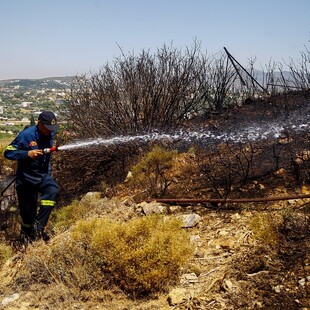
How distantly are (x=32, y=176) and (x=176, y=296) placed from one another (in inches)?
114

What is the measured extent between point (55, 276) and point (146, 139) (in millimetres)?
6636

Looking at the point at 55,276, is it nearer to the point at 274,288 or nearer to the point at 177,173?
the point at 274,288

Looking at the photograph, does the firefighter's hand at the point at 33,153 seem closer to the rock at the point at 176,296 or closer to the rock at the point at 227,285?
the rock at the point at 176,296

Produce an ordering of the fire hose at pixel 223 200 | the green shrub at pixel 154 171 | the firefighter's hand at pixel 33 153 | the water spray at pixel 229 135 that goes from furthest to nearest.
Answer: the water spray at pixel 229 135
the green shrub at pixel 154 171
the firefighter's hand at pixel 33 153
the fire hose at pixel 223 200

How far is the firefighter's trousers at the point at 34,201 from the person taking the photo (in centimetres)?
530

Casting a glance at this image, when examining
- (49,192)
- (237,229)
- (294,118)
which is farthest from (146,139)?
(237,229)

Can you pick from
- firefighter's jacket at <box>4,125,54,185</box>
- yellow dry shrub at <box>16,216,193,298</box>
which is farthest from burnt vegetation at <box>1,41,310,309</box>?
firefighter's jacket at <box>4,125,54,185</box>

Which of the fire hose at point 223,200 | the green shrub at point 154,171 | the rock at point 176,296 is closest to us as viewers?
the rock at point 176,296

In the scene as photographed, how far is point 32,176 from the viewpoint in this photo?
5.34m

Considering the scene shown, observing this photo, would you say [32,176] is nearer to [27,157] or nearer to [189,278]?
[27,157]

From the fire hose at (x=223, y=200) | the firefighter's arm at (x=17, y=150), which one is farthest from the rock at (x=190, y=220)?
the firefighter's arm at (x=17, y=150)

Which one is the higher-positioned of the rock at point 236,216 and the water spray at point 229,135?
the water spray at point 229,135

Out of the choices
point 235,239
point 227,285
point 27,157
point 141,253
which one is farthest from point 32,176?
point 227,285

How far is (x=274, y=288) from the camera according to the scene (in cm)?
318
